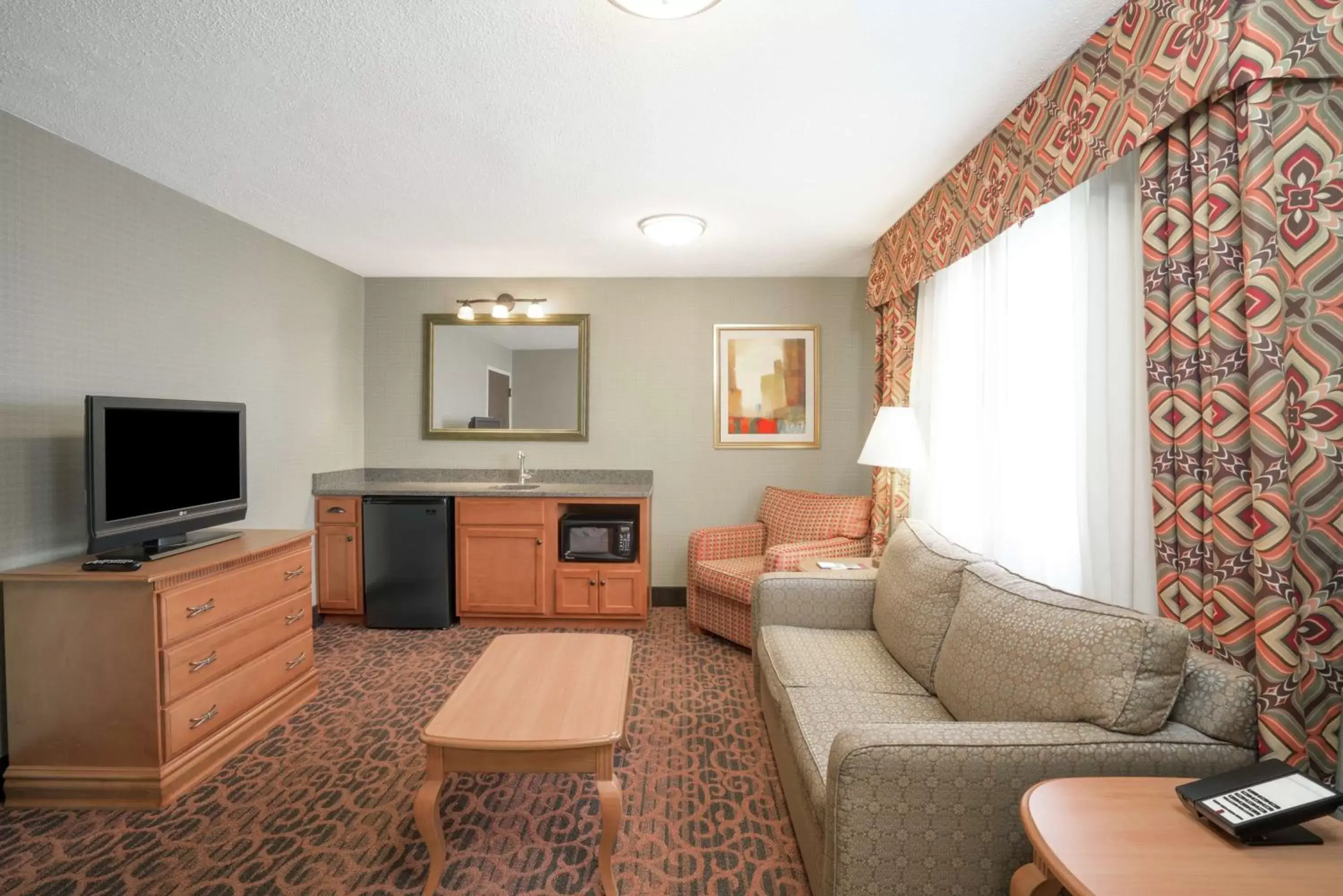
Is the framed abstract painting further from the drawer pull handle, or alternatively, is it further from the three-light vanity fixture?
the drawer pull handle

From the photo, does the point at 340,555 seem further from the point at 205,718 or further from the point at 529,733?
the point at 529,733

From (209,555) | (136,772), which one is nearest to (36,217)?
(209,555)

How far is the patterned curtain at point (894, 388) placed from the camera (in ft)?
10.6

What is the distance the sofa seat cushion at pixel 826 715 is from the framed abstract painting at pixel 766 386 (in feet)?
7.98

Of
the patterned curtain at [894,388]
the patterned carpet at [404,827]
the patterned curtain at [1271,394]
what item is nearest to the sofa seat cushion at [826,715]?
the patterned carpet at [404,827]

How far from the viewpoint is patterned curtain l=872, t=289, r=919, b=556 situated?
3.25m

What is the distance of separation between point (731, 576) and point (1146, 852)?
7.93 feet

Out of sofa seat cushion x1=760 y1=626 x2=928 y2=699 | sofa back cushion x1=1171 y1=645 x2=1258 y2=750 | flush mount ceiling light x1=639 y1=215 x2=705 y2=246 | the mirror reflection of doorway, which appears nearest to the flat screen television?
the mirror reflection of doorway

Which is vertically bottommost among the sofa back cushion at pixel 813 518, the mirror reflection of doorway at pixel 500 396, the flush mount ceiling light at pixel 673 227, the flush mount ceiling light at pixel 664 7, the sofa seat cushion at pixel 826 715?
the sofa seat cushion at pixel 826 715

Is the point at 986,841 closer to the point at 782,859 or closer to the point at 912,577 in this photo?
the point at 782,859

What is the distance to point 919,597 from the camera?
6.91 ft

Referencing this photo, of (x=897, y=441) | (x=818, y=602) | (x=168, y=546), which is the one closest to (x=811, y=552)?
(x=818, y=602)

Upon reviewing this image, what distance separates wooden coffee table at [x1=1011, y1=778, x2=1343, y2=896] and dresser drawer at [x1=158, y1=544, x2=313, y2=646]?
263cm

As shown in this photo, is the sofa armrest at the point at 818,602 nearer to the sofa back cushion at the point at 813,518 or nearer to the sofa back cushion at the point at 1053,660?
the sofa back cushion at the point at 1053,660
